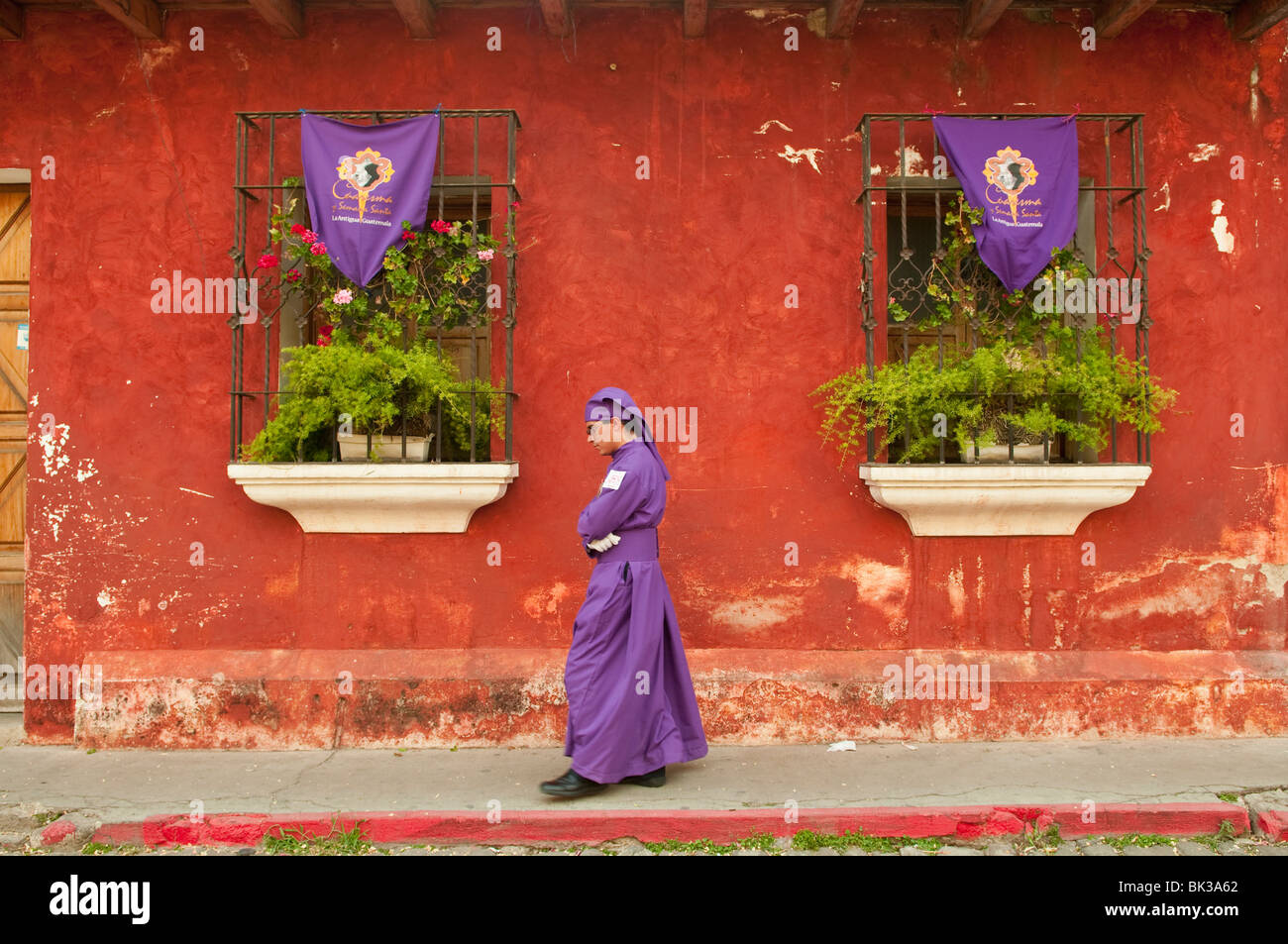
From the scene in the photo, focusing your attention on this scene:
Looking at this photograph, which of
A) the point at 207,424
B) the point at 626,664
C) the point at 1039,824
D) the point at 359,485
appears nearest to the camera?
the point at 1039,824

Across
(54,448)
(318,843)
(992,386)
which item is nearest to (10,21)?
(54,448)

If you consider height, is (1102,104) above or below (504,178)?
above

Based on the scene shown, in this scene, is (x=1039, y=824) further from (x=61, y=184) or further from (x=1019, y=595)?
(x=61, y=184)

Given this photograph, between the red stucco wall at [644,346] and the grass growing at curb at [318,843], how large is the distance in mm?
1412

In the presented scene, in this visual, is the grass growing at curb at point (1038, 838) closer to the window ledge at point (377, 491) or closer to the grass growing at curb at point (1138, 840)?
the grass growing at curb at point (1138, 840)

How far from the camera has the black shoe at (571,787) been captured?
4516 mm

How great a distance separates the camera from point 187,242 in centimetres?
561

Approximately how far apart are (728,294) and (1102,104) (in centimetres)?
262

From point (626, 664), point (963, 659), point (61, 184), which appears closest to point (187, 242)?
point (61, 184)

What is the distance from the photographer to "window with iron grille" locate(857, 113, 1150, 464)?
5434 millimetres

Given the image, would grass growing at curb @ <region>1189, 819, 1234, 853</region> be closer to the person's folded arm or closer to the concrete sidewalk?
the concrete sidewalk

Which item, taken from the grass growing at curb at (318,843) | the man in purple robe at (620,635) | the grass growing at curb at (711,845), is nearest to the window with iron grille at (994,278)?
the man in purple robe at (620,635)

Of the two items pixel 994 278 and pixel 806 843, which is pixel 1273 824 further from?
pixel 994 278

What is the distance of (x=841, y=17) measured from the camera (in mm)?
5387
